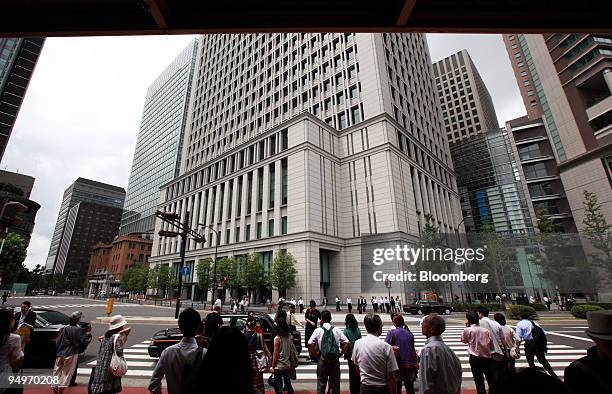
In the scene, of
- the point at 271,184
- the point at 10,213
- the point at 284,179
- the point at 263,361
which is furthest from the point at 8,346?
the point at 271,184

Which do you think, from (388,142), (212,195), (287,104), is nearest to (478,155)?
(388,142)

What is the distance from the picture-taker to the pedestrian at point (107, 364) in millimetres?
4738

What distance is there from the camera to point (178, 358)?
3684 mm

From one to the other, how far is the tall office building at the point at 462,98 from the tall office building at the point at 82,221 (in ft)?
529

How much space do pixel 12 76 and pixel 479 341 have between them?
120m

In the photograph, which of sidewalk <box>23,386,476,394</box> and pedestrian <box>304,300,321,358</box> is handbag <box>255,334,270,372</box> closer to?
sidewalk <box>23,386,476,394</box>

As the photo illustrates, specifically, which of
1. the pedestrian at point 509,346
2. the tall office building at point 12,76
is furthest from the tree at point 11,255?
the pedestrian at point 509,346

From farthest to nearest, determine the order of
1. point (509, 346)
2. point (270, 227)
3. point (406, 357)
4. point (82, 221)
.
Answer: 1. point (82, 221)
2. point (270, 227)
3. point (509, 346)
4. point (406, 357)

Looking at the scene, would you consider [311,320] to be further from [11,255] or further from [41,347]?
[11,255]

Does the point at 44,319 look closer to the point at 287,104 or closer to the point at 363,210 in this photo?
the point at 363,210

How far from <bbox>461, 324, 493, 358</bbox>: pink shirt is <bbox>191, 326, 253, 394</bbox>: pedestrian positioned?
5.38 meters

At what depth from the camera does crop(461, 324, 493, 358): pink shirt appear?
6062 millimetres

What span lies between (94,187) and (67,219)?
22307 mm

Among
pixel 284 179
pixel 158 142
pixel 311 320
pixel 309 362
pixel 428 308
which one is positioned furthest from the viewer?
pixel 158 142
